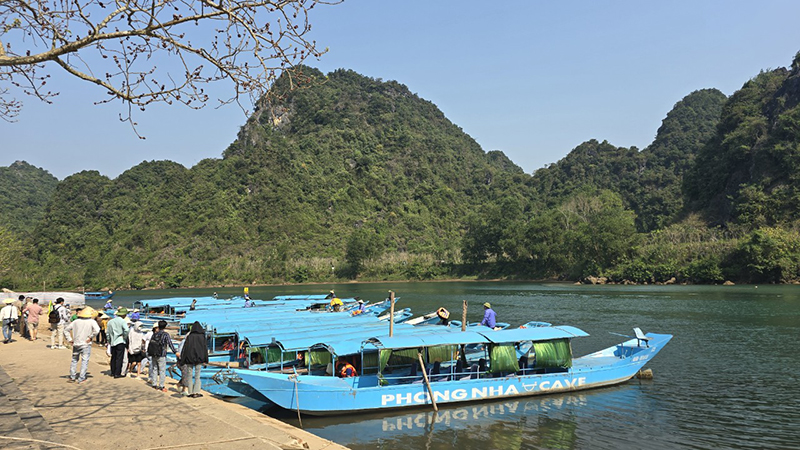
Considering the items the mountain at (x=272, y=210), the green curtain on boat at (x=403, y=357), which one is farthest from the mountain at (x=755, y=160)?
the green curtain on boat at (x=403, y=357)

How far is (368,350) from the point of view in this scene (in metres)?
15.5

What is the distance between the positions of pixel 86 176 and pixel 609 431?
147418 millimetres

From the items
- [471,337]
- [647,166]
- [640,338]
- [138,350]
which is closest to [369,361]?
[471,337]

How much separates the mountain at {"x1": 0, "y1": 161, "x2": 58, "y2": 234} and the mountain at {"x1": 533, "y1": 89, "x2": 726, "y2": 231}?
133 m

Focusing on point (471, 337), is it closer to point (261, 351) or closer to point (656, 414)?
point (656, 414)

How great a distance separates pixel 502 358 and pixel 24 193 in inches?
6795

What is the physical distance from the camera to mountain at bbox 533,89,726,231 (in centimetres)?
11756

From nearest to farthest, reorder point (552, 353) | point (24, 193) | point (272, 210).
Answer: point (552, 353), point (272, 210), point (24, 193)

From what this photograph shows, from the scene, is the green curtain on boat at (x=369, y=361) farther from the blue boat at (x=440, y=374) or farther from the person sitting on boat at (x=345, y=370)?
the person sitting on boat at (x=345, y=370)

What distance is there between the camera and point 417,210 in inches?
5758

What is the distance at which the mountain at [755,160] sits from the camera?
6931 cm

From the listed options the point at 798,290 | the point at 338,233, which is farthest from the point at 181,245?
the point at 798,290

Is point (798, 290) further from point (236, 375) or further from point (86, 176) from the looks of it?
point (86, 176)

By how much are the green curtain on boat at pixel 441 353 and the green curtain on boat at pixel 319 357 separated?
3.21 meters
